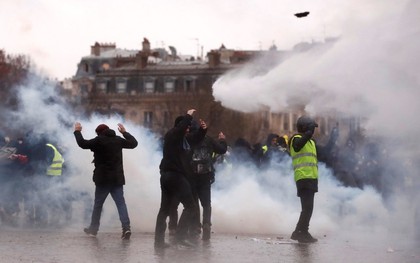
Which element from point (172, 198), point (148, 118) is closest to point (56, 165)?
point (172, 198)

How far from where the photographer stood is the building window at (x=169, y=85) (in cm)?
10794

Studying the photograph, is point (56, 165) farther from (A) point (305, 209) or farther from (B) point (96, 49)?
(B) point (96, 49)

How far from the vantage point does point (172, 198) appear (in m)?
17.9

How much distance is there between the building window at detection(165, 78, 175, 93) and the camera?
354 ft

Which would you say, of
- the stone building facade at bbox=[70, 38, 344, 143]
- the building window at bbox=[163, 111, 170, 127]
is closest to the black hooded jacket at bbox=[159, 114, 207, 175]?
the stone building facade at bbox=[70, 38, 344, 143]

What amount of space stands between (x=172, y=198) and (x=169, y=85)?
91.0 m

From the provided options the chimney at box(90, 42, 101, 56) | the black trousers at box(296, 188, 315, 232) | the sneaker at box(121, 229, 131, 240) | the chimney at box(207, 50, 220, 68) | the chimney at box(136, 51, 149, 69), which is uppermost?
the chimney at box(90, 42, 101, 56)

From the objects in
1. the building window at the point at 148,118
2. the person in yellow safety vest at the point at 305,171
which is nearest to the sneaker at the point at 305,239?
the person in yellow safety vest at the point at 305,171

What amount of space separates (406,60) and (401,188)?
7.19m

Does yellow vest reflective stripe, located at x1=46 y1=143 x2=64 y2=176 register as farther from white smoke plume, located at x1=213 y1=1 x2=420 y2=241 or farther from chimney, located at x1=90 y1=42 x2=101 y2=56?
chimney, located at x1=90 y1=42 x2=101 y2=56

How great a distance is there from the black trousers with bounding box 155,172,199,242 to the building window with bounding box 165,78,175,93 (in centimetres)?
8995

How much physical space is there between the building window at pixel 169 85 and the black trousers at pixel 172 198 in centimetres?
8995

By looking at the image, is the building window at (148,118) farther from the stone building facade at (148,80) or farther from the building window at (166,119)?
the building window at (166,119)

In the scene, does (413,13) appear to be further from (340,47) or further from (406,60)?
(340,47)
